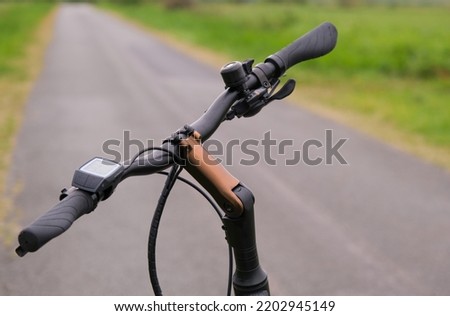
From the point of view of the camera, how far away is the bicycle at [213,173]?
1.21 metres

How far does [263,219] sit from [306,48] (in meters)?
3.43

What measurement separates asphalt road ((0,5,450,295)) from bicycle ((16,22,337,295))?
66 cm

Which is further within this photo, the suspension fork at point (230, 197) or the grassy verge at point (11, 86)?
the grassy verge at point (11, 86)

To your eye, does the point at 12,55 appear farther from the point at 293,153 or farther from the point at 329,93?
the point at 293,153

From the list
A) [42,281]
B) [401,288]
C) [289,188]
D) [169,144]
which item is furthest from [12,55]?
[169,144]

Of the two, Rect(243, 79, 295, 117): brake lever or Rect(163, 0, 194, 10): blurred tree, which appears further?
Rect(163, 0, 194, 10): blurred tree

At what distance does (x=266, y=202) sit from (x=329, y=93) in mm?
6912

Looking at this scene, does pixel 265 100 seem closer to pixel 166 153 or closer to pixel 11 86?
pixel 166 153

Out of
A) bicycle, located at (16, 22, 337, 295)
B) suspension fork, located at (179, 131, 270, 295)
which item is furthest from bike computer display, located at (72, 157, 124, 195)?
suspension fork, located at (179, 131, 270, 295)

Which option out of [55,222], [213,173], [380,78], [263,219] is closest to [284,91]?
[213,173]

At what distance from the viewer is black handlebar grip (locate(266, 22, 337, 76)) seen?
1.69 m

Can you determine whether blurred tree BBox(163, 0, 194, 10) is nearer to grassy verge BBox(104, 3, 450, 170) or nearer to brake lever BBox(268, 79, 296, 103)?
grassy verge BBox(104, 3, 450, 170)

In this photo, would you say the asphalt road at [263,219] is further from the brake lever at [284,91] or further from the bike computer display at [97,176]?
the bike computer display at [97,176]

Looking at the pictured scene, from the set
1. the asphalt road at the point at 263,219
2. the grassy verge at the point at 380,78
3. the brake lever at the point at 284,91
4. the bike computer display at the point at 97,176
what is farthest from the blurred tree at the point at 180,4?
the bike computer display at the point at 97,176
